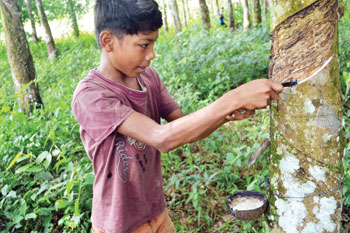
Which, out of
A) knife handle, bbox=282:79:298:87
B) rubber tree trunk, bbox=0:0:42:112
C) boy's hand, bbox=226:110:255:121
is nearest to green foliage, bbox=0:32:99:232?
rubber tree trunk, bbox=0:0:42:112

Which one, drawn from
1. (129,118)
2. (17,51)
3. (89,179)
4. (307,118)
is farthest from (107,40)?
(17,51)

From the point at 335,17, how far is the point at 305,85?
0.30m

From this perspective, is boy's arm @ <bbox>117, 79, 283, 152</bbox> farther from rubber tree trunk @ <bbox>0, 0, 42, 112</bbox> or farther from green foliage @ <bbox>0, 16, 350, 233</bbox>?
rubber tree trunk @ <bbox>0, 0, 42, 112</bbox>

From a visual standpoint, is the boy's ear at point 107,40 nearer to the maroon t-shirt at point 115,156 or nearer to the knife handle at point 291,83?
the maroon t-shirt at point 115,156

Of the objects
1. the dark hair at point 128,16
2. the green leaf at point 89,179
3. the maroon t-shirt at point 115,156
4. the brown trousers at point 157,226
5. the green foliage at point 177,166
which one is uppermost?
the dark hair at point 128,16

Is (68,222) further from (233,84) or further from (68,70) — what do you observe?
(68,70)

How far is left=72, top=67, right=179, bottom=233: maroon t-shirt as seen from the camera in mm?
1283

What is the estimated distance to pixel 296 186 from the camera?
1386mm

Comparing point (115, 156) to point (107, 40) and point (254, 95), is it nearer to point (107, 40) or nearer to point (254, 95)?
point (107, 40)

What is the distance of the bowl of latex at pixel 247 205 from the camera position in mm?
1415

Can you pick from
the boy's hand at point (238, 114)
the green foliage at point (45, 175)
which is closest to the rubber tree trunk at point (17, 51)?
the green foliage at point (45, 175)

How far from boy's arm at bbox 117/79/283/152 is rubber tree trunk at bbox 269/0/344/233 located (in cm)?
20

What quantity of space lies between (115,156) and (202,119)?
0.48 metres

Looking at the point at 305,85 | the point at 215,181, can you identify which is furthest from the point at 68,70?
the point at 305,85
